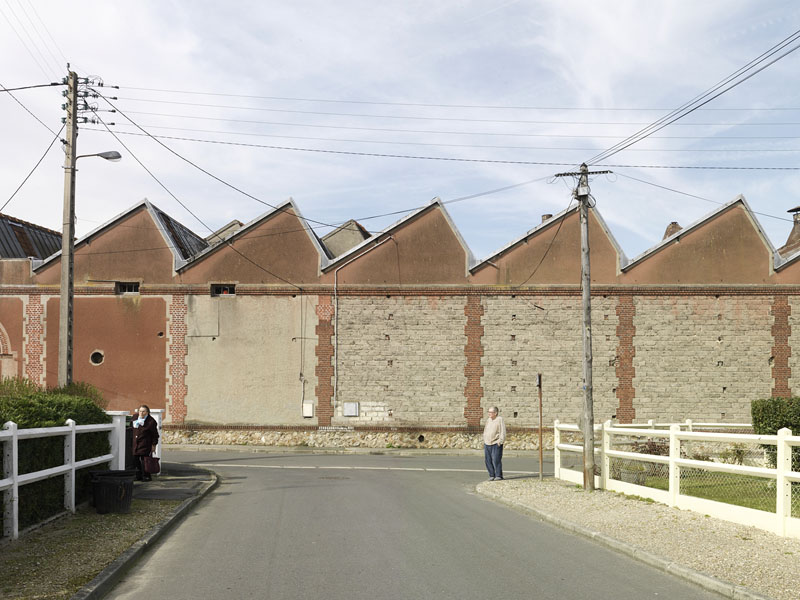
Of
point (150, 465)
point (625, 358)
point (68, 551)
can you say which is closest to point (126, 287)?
point (150, 465)

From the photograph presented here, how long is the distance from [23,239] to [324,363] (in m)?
14.9

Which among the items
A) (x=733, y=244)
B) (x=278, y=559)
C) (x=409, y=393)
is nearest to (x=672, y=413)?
(x=733, y=244)

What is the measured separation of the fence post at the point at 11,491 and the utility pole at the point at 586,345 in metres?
10.3

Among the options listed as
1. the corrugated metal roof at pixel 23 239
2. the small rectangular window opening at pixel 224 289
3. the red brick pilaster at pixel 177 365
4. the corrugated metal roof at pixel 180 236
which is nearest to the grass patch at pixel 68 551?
the red brick pilaster at pixel 177 365

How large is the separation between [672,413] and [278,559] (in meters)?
24.2

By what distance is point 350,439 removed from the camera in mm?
30562

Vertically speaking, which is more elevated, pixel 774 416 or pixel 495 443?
pixel 774 416

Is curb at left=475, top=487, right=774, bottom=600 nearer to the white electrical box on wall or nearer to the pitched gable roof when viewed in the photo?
the white electrical box on wall

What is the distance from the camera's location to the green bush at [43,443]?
10.4m

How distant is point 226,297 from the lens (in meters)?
31.3

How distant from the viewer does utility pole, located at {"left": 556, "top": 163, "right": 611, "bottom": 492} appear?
626 inches

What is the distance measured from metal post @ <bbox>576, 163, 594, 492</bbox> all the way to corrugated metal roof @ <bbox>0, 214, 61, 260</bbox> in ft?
83.2

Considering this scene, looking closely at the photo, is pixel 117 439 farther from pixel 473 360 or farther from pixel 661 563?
pixel 473 360

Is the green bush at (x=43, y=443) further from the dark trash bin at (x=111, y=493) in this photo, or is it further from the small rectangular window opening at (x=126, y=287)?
the small rectangular window opening at (x=126, y=287)
